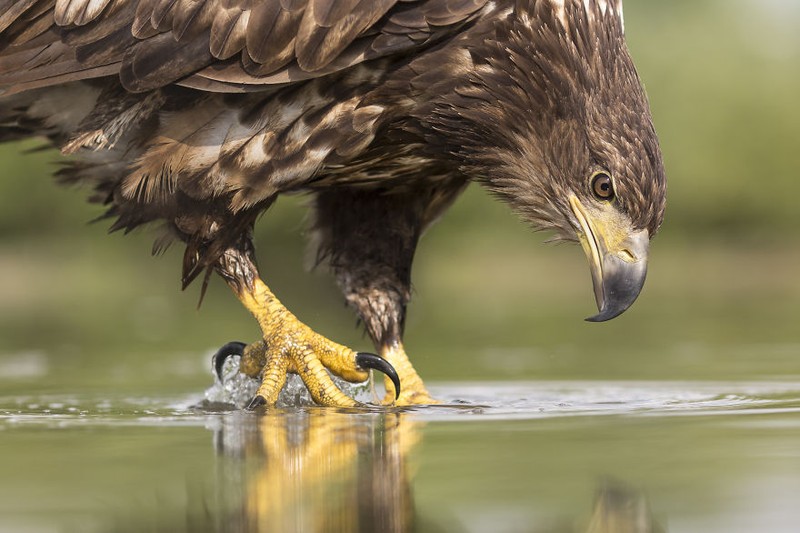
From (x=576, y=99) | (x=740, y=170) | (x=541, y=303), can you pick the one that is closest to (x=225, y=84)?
(x=576, y=99)

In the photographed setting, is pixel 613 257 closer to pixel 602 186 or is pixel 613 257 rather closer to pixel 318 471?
pixel 602 186

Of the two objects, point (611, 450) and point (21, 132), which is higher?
point (21, 132)

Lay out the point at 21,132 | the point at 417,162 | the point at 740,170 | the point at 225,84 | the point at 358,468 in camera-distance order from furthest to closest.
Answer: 1. the point at 740,170
2. the point at 21,132
3. the point at 417,162
4. the point at 225,84
5. the point at 358,468

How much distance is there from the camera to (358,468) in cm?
410

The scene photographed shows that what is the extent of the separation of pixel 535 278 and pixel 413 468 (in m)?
15.6

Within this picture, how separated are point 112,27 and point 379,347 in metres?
2.08

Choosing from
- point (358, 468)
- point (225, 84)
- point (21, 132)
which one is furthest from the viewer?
point (21, 132)

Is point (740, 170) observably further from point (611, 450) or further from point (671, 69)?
point (611, 450)

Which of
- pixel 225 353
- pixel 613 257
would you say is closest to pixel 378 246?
pixel 225 353

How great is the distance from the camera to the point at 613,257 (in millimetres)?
6031

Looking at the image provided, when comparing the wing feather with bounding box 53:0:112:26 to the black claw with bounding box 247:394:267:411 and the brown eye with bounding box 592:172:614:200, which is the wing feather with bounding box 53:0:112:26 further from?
the brown eye with bounding box 592:172:614:200

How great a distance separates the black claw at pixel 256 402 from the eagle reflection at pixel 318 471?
690 mm

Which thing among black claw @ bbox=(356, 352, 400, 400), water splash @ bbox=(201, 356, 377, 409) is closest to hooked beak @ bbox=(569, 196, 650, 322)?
Answer: black claw @ bbox=(356, 352, 400, 400)

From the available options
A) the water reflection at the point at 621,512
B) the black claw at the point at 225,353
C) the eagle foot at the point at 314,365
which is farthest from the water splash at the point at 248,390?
the water reflection at the point at 621,512
